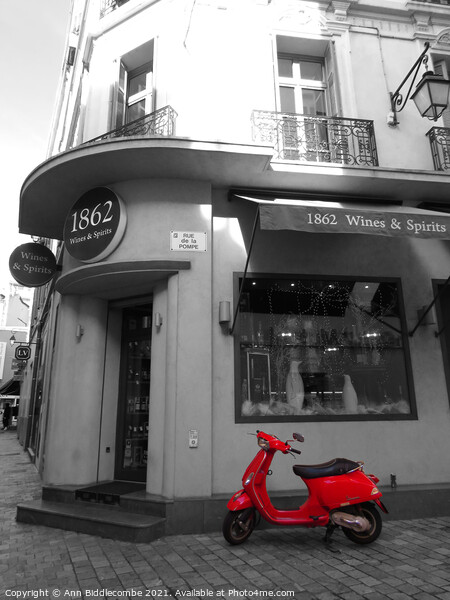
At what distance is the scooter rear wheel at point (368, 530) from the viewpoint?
500cm

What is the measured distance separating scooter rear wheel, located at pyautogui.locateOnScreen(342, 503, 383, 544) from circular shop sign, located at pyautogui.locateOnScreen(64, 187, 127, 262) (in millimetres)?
5034

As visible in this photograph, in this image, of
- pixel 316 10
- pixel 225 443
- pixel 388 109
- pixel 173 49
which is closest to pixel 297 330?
pixel 225 443

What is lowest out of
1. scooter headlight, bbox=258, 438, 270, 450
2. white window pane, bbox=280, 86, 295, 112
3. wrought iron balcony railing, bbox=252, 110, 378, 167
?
scooter headlight, bbox=258, 438, 270, 450

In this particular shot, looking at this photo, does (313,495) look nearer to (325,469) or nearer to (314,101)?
(325,469)

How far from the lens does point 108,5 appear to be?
9211 mm

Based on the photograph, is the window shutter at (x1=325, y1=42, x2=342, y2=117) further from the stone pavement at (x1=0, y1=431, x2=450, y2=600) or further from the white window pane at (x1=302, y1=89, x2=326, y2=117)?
the stone pavement at (x1=0, y1=431, x2=450, y2=600)

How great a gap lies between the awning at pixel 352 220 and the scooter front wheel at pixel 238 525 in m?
3.56

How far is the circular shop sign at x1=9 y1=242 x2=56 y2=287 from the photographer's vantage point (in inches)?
349

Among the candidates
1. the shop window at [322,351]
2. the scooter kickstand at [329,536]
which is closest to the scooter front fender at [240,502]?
the scooter kickstand at [329,536]

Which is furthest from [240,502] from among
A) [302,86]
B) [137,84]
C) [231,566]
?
[137,84]

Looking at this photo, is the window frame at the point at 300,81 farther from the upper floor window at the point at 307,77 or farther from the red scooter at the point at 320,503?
the red scooter at the point at 320,503

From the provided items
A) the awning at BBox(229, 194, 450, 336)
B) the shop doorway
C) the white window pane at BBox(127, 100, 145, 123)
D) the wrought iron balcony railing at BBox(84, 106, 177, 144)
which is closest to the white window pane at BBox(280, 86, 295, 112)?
the wrought iron balcony railing at BBox(84, 106, 177, 144)

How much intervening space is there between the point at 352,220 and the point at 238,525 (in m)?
4.15

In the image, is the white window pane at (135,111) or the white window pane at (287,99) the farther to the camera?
the white window pane at (135,111)
